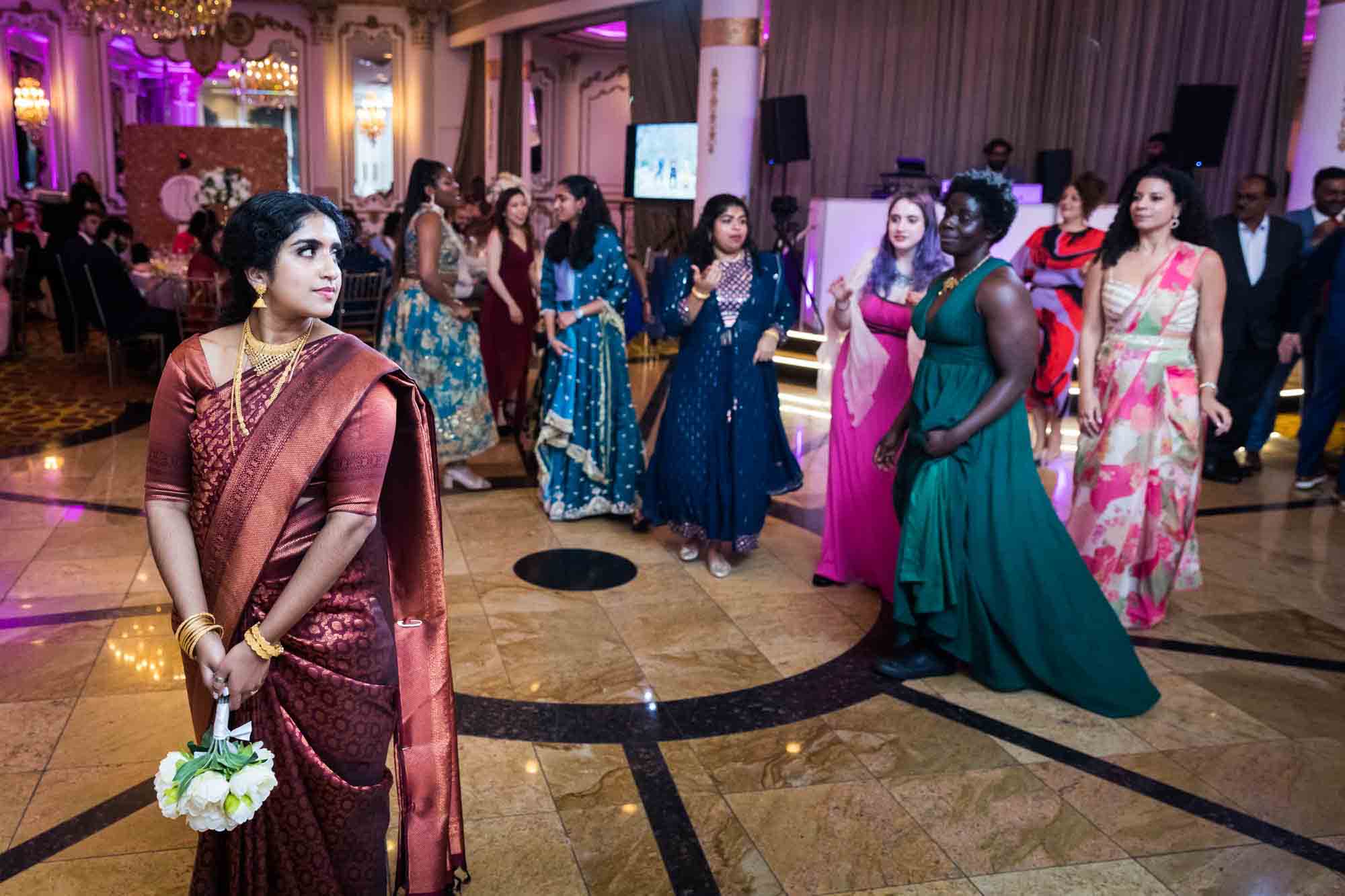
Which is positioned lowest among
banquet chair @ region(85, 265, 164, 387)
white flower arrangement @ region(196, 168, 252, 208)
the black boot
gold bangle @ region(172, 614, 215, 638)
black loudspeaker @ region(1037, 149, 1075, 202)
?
the black boot

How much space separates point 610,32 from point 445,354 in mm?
11251

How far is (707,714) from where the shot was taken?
3027mm

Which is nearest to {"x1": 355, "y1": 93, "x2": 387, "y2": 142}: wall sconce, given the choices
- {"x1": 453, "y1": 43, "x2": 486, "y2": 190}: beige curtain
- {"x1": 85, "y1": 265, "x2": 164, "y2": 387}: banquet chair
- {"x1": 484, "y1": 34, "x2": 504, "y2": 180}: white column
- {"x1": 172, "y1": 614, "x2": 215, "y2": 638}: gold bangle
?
{"x1": 453, "y1": 43, "x2": 486, "y2": 190}: beige curtain

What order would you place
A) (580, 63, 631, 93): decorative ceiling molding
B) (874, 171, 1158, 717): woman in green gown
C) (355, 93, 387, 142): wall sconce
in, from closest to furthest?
(874, 171, 1158, 717): woman in green gown
(355, 93, 387, 142): wall sconce
(580, 63, 631, 93): decorative ceiling molding

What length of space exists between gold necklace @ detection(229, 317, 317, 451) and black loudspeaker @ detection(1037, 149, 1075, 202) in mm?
8578

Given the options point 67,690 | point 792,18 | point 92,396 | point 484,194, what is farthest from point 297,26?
point 67,690

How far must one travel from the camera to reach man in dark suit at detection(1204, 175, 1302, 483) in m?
5.85

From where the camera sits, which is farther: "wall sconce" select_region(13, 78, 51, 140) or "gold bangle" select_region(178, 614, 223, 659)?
"wall sconce" select_region(13, 78, 51, 140)

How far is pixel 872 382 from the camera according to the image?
3.95 meters

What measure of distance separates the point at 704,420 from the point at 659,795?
1.78m

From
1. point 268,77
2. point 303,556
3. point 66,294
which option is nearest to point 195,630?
point 303,556

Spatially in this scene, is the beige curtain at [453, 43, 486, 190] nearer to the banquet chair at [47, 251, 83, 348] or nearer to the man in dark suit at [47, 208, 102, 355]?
the man in dark suit at [47, 208, 102, 355]

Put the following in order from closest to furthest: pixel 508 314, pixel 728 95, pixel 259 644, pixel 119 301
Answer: pixel 259 644
pixel 508 314
pixel 119 301
pixel 728 95

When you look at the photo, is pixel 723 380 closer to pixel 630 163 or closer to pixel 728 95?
pixel 728 95
